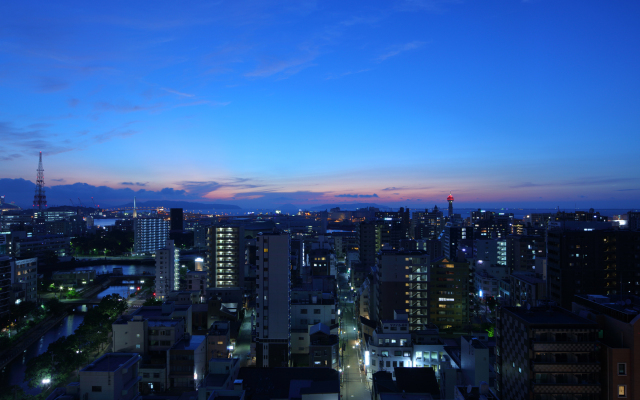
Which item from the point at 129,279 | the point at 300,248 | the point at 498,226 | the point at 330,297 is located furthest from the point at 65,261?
the point at 498,226

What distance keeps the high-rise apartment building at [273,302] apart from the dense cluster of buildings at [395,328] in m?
0.03

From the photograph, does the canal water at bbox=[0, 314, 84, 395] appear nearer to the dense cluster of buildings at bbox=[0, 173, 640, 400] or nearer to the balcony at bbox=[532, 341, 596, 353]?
the dense cluster of buildings at bbox=[0, 173, 640, 400]

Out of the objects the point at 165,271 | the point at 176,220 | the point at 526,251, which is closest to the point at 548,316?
the point at 526,251

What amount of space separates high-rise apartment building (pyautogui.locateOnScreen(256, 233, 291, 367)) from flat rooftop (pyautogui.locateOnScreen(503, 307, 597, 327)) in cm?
606

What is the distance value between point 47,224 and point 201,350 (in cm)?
4802

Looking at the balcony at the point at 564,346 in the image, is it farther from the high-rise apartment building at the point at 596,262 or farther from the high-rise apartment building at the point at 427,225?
the high-rise apartment building at the point at 427,225

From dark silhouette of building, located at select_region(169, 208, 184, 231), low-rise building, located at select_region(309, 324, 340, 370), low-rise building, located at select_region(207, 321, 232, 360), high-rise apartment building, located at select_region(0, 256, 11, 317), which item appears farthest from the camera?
dark silhouette of building, located at select_region(169, 208, 184, 231)

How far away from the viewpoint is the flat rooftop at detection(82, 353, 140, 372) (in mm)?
6773

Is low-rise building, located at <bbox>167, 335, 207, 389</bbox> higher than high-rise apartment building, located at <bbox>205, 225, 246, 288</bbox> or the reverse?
the reverse

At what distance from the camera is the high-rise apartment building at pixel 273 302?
37.2ft

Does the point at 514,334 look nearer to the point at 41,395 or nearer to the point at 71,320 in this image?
the point at 41,395

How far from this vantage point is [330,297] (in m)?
14.2

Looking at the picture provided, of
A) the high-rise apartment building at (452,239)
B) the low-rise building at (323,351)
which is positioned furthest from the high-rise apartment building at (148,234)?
the low-rise building at (323,351)

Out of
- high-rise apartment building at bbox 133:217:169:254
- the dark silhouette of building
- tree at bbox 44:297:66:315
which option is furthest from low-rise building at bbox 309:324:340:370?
the dark silhouette of building
